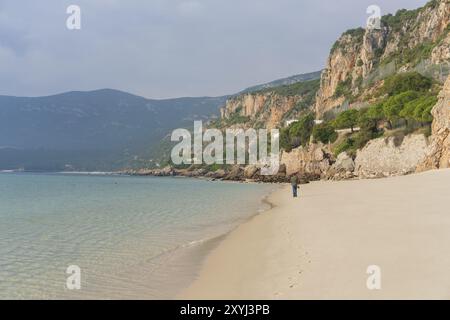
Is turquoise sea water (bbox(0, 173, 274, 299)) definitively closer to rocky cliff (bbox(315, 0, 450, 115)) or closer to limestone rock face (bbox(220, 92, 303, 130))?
rocky cliff (bbox(315, 0, 450, 115))

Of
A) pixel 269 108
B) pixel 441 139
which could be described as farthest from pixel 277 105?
pixel 441 139

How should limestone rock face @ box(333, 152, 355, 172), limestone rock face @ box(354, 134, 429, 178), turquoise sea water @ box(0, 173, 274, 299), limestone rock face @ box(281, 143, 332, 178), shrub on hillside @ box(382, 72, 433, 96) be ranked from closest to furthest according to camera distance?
1. turquoise sea water @ box(0, 173, 274, 299)
2. limestone rock face @ box(354, 134, 429, 178)
3. limestone rock face @ box(333, 152, 355, 172)
4. shrub on hillside @ box(382, 72, 433, 96)
5. limestone rock face @ box(281, 143, 332, 178)

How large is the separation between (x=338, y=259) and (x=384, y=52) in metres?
108

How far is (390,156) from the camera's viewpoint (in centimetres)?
5334

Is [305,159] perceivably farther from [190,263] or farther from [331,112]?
[190,263]

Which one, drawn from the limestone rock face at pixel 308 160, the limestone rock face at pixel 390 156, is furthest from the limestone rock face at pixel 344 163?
the limestone rock face at pixel 308 160

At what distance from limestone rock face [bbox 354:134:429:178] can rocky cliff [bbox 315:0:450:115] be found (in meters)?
20.8

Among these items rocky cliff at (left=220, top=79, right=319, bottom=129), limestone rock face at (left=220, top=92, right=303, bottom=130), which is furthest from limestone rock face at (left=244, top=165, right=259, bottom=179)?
rocky cliff at (left=220, top=79, right=319, bottom=129)

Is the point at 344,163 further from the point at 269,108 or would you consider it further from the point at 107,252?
the point at 269,108

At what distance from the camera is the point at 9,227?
20172 millimetres

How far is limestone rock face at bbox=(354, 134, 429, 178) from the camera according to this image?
47625 mm

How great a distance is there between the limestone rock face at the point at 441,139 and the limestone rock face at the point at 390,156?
5365 mm

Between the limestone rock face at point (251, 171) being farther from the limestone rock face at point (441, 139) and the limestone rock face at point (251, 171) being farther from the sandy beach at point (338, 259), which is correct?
the sandy beach at point (338, 259)
